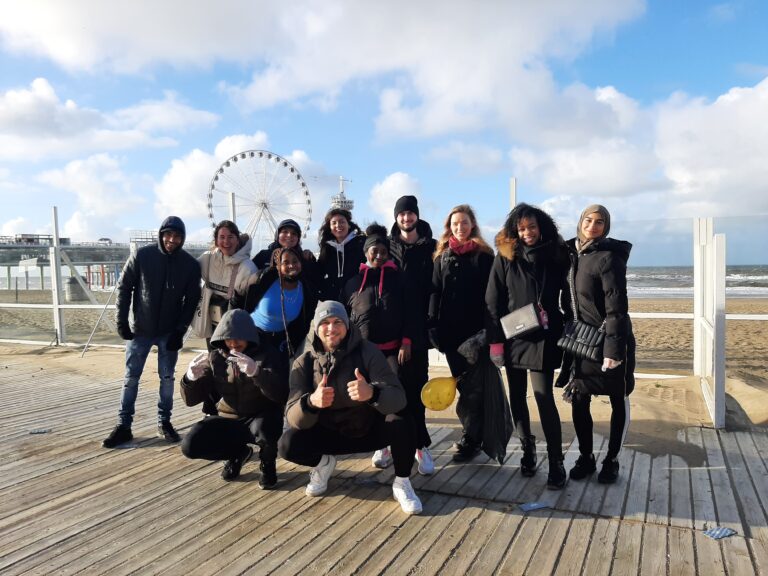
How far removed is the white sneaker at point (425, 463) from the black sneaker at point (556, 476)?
711 mm

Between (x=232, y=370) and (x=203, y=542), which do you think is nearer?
(x=203, y=542)

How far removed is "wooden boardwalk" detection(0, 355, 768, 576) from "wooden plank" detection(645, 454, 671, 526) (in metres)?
0.01

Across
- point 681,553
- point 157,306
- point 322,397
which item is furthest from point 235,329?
point 681,553

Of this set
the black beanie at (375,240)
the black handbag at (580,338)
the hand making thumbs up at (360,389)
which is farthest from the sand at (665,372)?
the hand making thumbs up at (360,389)

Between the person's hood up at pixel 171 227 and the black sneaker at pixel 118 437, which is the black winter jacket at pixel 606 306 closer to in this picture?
the person's hood up at pixel 171 227

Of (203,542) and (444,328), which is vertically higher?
(444,328)

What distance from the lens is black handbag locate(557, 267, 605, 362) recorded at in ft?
10.0

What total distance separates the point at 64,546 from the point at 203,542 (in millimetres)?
652

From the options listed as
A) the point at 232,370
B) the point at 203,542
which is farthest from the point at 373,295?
the point at 203,542

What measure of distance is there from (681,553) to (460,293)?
69.8 inches

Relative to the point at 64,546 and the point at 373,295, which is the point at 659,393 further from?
the point at 64,546

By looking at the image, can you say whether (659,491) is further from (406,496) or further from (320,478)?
(320,478)

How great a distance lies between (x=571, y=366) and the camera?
3275 mm

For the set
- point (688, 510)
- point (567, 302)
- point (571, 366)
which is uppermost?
point (567, 302)
